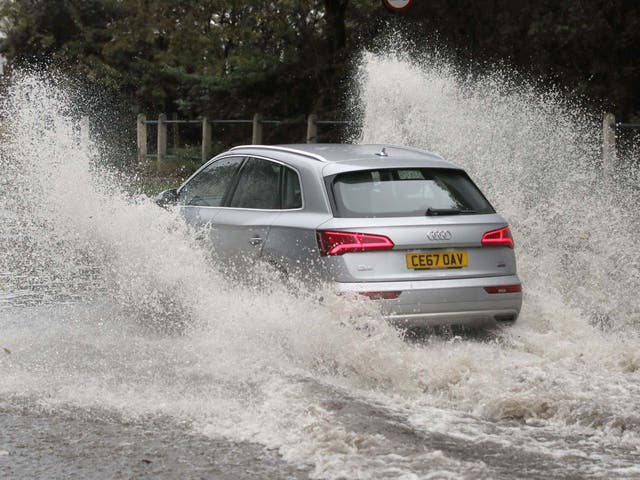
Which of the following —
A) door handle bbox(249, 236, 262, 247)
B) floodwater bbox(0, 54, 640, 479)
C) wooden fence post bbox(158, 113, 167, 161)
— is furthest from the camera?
wooden fence post bbox(158, 113, 167, 161)

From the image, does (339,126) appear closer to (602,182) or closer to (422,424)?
(602,182)

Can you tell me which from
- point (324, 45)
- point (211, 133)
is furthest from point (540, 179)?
point (211, 133)

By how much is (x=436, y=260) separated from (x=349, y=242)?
2.06ft

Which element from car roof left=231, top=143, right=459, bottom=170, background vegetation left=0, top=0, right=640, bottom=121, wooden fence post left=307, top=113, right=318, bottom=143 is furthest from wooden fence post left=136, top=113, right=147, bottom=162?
car roof left=231, top=143, right=459, bottom=170

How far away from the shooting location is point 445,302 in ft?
23.6

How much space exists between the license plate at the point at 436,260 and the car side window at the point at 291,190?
937mm

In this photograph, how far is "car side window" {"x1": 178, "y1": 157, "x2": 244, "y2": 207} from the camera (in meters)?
8.76

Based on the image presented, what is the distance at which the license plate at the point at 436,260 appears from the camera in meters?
7.18

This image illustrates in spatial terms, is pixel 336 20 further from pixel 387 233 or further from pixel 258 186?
pixel 387 233

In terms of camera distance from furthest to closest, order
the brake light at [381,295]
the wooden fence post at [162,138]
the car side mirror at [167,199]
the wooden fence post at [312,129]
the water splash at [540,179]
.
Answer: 1. the wooden fence post at [162,138]
2. the wooden fence post at [312,129]
3. the water splash at [540,179]
4. the car side mirror at [167,199]
5. the brake light at [381,295]

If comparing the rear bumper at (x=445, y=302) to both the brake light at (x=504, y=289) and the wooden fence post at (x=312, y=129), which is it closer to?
the brake light at (x=504, y=289)

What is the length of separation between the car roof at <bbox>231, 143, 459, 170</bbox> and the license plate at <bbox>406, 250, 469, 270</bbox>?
75 cm

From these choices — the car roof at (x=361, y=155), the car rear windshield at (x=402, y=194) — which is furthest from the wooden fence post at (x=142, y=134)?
the car rear windshield at (x=402, y=194)

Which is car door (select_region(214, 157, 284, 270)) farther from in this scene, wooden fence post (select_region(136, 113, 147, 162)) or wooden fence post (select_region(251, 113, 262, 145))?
wooden fence post (select_region(136, 113, 147, 162))
